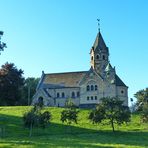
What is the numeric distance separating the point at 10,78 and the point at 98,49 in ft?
84.8

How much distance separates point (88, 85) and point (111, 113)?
3532 centimetres

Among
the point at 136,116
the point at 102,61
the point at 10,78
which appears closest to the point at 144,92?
the point at 136,116

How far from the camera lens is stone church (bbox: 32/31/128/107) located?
391 feet

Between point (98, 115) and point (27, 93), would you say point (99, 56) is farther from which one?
point (98, 115)

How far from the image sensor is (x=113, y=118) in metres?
84.8

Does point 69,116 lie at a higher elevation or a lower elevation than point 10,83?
lower


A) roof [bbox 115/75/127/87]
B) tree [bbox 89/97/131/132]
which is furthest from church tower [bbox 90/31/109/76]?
tree [bbox 89/97/131/132]

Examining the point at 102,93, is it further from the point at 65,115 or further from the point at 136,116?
the point at 65,115

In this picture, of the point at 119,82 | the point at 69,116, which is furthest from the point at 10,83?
the point at 69,116

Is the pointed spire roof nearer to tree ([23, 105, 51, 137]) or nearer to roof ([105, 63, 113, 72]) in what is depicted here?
roof ([105, 63, 113, 72])

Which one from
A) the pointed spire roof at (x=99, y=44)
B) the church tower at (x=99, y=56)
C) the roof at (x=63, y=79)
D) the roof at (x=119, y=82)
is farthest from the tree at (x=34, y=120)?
the pointed spire roof at (x=99, y=44)

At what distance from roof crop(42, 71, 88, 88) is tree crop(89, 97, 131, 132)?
3655cm

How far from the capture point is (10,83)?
119562 mm

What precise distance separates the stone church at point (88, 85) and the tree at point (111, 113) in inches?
1156
